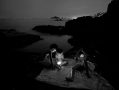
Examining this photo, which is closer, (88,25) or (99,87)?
(99,87)

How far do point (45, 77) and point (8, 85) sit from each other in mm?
5852

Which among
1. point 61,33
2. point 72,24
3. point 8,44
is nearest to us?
point 8,44

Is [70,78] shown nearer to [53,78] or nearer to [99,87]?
[53,78]

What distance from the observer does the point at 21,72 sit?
48.2 ft

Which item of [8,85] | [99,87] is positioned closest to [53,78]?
[99,87]

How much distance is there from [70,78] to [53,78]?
1.18m

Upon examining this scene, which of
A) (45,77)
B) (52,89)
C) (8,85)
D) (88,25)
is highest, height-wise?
(88,25)

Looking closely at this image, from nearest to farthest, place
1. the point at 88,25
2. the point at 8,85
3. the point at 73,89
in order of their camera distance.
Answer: the point at 73,89
the point at 8,85
the point at 88,25

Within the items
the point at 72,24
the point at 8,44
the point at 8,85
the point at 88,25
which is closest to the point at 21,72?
the point at 8,85

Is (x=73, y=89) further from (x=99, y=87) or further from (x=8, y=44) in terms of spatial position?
(x=8, y=44)

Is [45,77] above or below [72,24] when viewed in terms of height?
below

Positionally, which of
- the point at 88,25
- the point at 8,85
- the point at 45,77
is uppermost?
the point at 88,25

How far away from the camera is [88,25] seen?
45.9 m

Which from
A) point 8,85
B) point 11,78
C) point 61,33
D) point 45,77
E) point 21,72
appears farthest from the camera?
point 61,33
